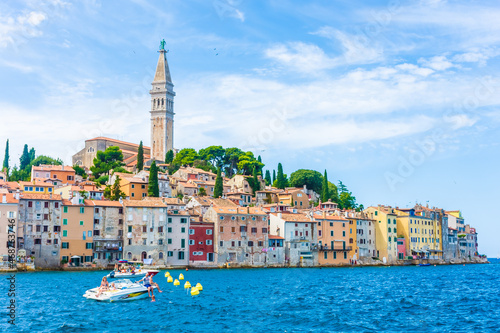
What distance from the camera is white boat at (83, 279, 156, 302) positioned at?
126 feet

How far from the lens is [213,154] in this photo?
4574 inches

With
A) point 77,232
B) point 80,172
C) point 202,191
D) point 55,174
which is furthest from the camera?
point 80,172

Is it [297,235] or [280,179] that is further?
[280,179]

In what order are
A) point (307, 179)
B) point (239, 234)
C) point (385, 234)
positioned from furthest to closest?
point (307, 179)
point (385, 234)
point (239, 234)

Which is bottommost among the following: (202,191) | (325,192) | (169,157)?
(202,191)

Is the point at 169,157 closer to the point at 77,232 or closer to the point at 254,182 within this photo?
the point at 254,182

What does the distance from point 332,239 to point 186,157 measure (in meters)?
41.8

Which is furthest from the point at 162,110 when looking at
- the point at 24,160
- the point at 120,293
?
the point at 120,293

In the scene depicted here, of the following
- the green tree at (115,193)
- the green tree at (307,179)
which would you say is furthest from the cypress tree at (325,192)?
the green tree at (115,193)

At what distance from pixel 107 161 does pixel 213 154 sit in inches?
814

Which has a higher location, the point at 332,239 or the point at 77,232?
the point at 77,232

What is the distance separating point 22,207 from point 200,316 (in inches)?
1468

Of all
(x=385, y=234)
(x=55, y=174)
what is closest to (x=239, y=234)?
(x=385, y=234)

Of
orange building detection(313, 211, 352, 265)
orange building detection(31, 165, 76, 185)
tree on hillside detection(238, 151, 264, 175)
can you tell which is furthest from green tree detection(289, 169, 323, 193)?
orange building detection(31, 165, 76, 185)
